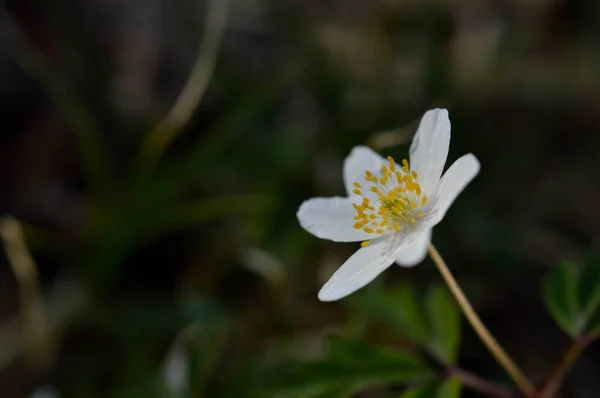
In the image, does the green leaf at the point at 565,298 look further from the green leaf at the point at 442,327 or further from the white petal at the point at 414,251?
the white petal at the point at 414,251

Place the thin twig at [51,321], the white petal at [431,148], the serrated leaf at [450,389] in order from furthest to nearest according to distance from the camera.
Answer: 1. the thin twig at [51,321]
2. the serrated leaf at [450,389]
3. the white petal at [431,148]

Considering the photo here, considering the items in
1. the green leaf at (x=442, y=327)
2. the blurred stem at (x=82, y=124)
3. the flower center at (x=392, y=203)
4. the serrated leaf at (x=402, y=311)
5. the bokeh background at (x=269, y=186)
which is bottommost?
the green leaf at (x=442, y=327)

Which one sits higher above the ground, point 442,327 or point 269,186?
point 269,186

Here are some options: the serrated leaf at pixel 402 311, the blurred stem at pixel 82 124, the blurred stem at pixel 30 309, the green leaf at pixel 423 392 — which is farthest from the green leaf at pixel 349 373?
the blurred stem at pixel 82 124

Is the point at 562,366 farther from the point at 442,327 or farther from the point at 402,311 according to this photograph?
the point at 402,311

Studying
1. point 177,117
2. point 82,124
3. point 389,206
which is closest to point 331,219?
point 389,206

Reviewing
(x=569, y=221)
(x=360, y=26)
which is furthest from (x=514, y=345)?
(x=360, y=26)
